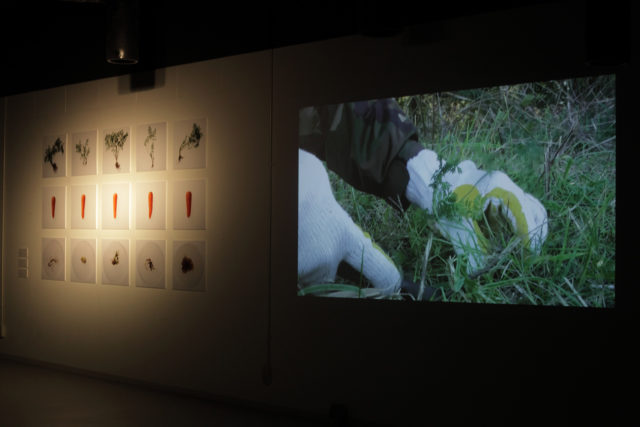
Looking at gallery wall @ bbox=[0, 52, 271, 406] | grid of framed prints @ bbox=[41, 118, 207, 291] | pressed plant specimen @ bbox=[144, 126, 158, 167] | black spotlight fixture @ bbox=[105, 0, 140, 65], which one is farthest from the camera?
pressed plant specimen @ bbox=[144, 126, 158, 167]

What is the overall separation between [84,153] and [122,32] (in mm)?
1662

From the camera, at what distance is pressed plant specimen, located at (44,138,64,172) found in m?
7.56

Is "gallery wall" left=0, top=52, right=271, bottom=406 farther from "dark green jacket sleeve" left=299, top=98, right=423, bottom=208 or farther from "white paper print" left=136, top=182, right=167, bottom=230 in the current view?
"dark green jacket sleeve" left=299, top=98, right=423, bottom=208

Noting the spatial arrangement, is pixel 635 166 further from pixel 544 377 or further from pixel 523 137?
pixel 544 377

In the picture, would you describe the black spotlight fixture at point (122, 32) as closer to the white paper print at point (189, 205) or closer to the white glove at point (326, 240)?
the white paper print at point (189, 205)

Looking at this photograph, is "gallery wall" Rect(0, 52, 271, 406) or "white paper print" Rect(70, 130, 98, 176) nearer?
"gallery wall" Rect(0, 52, 271, 406)

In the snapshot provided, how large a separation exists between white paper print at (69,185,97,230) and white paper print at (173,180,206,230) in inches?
45.8

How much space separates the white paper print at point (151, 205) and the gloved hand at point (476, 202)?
8.07 feet

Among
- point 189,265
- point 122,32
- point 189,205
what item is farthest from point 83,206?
point 122,32

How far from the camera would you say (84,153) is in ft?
24.0

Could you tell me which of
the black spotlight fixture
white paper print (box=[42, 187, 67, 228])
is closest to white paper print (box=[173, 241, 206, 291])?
the black spotlight fixture

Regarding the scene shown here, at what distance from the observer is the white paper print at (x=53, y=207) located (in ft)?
24.7

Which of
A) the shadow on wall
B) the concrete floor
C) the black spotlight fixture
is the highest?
the black spotlight fixture

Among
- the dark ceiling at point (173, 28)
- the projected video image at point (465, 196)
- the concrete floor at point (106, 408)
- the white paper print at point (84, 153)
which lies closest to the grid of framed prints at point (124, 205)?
the white paper print at point (84, 153)
